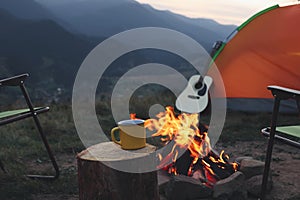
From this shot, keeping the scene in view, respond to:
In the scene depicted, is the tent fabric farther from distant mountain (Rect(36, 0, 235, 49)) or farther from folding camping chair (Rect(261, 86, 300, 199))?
distant mountain (Rect(36, 0, 235, 49))

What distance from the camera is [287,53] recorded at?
13.7 ft

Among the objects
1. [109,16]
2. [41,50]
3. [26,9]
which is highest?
[26,9]

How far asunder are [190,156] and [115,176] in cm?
96

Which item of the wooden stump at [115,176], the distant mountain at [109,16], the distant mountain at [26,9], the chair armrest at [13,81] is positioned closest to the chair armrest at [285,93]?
the wooden stump at [115,176]

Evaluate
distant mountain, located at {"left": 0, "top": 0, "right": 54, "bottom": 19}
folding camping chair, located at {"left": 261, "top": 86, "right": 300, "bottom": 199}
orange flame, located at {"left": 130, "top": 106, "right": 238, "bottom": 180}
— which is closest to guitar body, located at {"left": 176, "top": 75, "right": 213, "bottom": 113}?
orange flame, located at {"left": 130, "top": 106, "right": 238, "bottom": 180}

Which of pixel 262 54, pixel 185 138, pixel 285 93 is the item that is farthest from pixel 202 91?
pixel 285 93

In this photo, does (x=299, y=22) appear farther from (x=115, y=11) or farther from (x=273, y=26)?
(x=115, y=11)

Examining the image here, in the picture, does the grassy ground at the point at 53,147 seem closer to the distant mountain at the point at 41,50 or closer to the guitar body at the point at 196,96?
the guitar body at the point at 196,96

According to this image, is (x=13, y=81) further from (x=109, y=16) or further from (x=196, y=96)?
(x=109, y=16)

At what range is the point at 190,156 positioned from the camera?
280 centimetres

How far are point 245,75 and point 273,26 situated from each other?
667 millimetres

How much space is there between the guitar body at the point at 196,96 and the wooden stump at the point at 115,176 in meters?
3.10

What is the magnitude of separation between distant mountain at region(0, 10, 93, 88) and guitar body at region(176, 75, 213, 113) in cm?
2161

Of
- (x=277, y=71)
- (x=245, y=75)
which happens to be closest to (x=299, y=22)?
(x=277, y=71)
